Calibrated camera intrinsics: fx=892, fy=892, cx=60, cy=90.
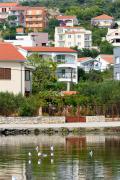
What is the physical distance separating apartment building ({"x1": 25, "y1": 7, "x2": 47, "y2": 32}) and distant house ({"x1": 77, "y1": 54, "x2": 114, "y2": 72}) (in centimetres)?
5836

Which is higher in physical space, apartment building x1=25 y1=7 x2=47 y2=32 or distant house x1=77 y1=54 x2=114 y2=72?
distant house x1=77 y1=54 x2=114 y2=72

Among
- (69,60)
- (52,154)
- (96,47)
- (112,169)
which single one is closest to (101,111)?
(52,154)

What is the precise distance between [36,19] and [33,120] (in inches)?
4899

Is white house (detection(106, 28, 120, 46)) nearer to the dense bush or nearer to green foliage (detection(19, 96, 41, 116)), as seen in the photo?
green foliage (detection(19, 96, 41, 116))

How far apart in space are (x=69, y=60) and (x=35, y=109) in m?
42.6

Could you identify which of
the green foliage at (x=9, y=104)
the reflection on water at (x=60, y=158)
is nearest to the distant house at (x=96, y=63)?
the green foliage at (x=9, y=104)

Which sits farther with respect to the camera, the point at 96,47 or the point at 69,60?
the point at 96,47

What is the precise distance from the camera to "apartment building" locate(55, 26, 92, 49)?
153375 millimetres

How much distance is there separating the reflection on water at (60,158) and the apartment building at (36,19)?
426ft

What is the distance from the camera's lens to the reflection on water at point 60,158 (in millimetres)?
36000

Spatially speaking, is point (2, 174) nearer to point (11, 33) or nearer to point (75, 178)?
point (75, 178)

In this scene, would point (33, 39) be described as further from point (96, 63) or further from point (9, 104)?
point (9, 104)

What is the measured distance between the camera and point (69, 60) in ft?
360

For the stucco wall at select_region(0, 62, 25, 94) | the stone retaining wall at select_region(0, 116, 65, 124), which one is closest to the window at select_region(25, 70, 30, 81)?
the stucco wall at select_region(0, 62, 25, 94)
